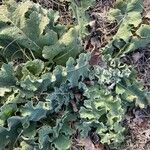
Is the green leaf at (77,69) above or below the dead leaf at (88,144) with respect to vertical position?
above

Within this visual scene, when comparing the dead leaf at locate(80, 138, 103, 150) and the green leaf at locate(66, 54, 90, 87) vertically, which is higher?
the green leaf at locate(66, 54, 90, 87)

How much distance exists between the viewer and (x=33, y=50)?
8.81 feet

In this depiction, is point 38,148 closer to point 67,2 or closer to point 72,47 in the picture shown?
point 72,47

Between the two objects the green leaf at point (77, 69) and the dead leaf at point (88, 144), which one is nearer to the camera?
the green leaf at point (77, 69)

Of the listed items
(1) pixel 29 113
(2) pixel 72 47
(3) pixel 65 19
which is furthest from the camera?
(3) pixel 65 19

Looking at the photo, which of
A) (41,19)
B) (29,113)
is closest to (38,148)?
(29,113)

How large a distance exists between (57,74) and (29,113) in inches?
11.2

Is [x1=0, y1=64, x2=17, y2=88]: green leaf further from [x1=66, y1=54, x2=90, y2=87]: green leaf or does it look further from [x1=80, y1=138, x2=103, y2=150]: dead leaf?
[x1=80, y1=138, x2=103, y2=150]: dead leaf

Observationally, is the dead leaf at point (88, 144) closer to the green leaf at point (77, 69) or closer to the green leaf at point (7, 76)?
the green leaf at point (77, 69)

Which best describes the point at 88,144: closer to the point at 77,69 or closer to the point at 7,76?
the point at 77,69

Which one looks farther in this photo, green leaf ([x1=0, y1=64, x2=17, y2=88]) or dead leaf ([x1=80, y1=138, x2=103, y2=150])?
dead leaf ([x1=80, y1=138, x2=103, y2=150])

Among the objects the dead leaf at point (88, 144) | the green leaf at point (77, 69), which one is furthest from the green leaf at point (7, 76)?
the dead leaf at point (88, 144)

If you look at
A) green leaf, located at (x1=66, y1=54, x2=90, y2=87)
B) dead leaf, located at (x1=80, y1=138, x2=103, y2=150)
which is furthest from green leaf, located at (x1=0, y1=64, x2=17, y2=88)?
dead leaf, located at (x1=80, y1=138, x2=103, y2=150)

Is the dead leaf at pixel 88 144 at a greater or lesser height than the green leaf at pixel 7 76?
lesser
